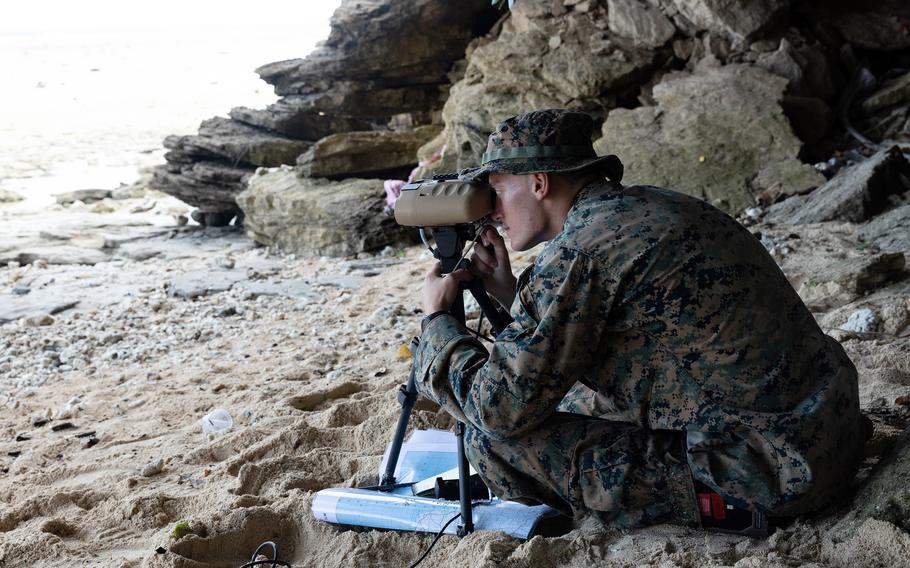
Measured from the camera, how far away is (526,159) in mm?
1941

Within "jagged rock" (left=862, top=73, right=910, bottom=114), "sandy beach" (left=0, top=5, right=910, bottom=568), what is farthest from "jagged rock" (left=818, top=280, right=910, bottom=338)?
"jagged rock" (left=862, top=73, right=910, bottom=114)

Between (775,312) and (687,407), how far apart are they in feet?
0.96

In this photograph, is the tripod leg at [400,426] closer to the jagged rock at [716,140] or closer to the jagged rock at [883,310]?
the jagged rock at [883,310]

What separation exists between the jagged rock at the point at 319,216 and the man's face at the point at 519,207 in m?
6.61

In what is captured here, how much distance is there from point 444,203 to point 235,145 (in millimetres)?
9691

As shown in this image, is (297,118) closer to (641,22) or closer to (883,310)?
(641,22)

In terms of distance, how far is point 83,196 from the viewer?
14719mm

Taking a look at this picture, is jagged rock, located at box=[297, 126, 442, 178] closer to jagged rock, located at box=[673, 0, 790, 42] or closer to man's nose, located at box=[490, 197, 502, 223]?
jagged rock, located at box=[673, 0, 790, 42]

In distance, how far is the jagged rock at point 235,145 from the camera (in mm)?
11141

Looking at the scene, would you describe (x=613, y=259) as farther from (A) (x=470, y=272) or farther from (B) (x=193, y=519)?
(B) (x=193, y=519)

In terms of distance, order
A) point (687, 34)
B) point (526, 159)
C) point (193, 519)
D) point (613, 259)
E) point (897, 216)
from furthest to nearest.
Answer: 1. point (687, 34)
2. point (897, 216)
3. point (193, 519)
4. point (526, 159)
5. point (613, 259)

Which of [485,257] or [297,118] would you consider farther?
[297,118]

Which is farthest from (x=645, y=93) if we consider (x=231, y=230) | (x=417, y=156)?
(x=231, y=230)

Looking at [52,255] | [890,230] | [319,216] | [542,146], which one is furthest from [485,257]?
[52,255]
